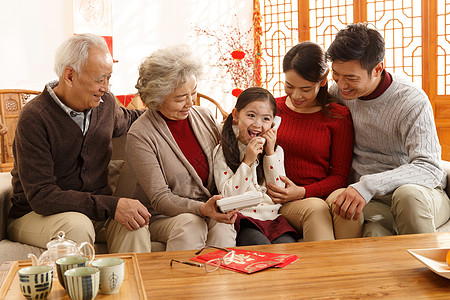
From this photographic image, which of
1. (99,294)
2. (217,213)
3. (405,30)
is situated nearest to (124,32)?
(405,30)

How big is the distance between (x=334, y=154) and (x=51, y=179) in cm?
132

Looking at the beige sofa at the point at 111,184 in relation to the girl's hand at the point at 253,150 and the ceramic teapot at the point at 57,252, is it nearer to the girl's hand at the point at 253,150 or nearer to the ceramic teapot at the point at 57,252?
the girl's hand at the point at 253,150

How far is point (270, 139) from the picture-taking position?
2453 mm

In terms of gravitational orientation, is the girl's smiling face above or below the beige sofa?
above

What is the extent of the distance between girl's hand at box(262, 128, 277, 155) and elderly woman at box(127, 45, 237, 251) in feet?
0.89

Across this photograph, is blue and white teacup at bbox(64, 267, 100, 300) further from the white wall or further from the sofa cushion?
the white wall

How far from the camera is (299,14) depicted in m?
6.16

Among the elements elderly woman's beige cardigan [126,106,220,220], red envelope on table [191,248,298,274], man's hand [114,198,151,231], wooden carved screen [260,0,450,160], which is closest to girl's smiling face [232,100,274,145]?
elderly woman's beige cardigan [126,106,220,220]

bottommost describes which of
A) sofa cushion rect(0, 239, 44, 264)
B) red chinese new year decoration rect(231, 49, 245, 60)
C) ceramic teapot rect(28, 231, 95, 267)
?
sofa cushion rect(0, 239, 44, 264)

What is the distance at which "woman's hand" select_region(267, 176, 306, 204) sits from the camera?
246cm

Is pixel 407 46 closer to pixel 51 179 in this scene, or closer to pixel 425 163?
pixel 425 163

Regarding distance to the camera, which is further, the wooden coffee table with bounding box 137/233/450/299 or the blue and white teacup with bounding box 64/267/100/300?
the wooden coffee table with bounding box 137/233/450/299

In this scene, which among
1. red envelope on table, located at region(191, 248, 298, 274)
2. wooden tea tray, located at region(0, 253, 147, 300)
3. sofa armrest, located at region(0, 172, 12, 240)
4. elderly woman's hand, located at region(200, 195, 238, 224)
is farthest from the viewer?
sofa armrest, located at region(0, 172, 12, 240)

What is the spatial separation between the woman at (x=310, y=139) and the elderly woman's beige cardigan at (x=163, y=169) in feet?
1.19
